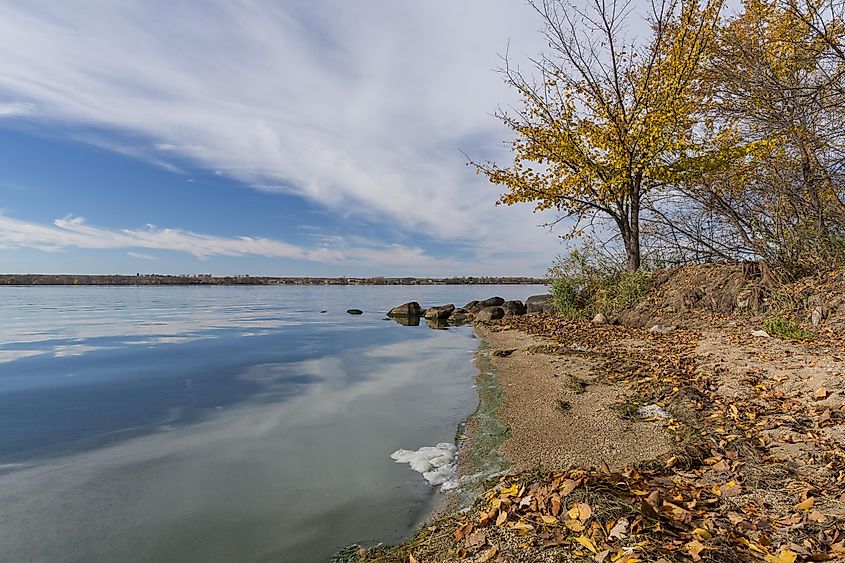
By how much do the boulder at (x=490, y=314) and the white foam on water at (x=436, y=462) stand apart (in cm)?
1419

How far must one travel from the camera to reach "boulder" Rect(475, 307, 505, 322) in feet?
62.7

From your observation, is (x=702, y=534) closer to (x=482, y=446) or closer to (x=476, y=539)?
(x=476, y=539)

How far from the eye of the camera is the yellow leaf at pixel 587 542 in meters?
2.27

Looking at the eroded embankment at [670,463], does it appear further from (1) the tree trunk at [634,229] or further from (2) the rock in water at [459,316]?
(2) the rock in water at [459,316]

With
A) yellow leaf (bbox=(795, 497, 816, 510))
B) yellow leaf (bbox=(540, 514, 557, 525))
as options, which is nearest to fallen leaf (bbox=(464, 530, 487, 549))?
yellow leaf (bbox=(540, 514, 557, 525))

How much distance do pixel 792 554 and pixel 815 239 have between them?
10216 mm

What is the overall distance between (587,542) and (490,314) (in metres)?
17.1

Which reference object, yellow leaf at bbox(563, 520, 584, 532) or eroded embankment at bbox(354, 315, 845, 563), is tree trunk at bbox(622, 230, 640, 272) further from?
yellow leaf at bbox(563, 520, 584, 532)

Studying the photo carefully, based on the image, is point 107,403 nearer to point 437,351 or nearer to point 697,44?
point 437,351

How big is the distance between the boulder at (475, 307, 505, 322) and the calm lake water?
804cm

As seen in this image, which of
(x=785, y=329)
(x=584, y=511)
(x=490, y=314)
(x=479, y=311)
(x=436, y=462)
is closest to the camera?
(x=584, y=511)

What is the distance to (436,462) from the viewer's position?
459cm

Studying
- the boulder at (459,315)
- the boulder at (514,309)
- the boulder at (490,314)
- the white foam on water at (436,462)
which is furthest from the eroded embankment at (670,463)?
the boulder at (459,315)

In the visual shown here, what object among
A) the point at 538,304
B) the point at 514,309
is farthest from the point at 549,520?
the point at 514,309
